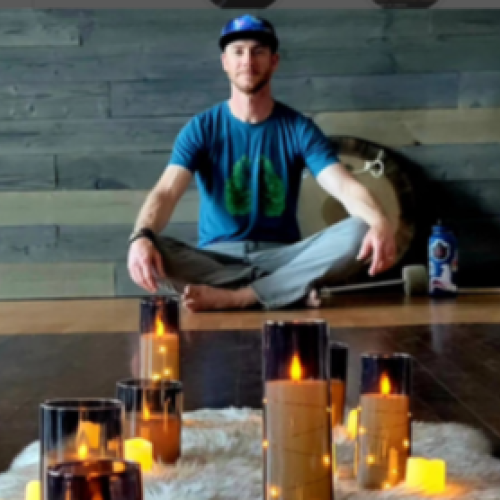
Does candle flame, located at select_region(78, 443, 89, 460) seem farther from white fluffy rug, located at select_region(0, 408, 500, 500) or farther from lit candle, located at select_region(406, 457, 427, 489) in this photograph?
lit candle, located at select_region(406, 457, 427, 489)

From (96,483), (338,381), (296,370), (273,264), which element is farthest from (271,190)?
(96,483)

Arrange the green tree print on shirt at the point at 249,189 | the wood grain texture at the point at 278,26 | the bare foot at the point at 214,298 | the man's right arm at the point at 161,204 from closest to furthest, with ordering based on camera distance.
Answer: the man's right arm at the point at 161,204
the bare foot at the point at 214,298
the green tree print on shirt at the point at 249,189
the wood grain texture at the point at 278,26

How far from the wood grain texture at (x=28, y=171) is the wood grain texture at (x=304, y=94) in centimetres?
31

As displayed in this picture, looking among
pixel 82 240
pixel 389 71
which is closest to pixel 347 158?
pixel 389 71

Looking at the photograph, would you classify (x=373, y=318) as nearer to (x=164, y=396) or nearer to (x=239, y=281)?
(x=239, y=281)

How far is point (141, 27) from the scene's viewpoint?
3191mm

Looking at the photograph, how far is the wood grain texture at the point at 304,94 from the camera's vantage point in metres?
3.19

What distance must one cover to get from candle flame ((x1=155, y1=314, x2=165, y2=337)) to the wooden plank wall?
2.05 m

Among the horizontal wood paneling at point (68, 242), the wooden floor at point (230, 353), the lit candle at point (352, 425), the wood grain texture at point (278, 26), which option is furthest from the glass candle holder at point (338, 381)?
the wood grain texture at point (278, 26)

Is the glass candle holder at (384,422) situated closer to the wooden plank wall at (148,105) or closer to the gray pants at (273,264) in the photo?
the gray pants at (273,264)

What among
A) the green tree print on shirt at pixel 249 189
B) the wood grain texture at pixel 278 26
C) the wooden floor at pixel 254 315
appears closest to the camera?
the wooden floor at pixel 254 315

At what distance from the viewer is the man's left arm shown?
2162 millimetres

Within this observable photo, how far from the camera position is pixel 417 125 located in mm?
3213

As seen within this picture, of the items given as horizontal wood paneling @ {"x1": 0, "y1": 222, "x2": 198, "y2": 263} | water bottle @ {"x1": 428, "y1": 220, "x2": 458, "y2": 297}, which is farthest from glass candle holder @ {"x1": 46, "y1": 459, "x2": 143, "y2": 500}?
horizontal wood paneling @ {"x1": 0, "y1": 222, "x2": 198, "y2": 263}
